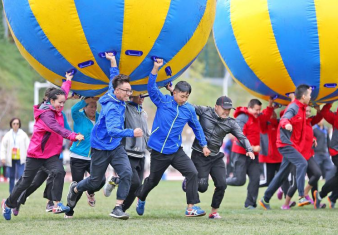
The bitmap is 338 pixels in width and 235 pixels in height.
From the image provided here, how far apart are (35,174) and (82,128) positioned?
1.02 metres

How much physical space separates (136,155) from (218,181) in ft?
3.75

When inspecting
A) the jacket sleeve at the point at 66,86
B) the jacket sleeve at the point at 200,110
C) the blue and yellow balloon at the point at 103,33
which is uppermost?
the blue and yellow balloon at the point at 103,33

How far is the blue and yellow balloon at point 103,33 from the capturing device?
7.10m

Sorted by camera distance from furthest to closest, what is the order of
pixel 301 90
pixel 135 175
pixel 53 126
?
pixel 301 90
pixel 135 175
pixel 53 126

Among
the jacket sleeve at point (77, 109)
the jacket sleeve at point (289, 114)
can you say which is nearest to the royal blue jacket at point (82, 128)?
the jacket sleeve at point (77, 109)

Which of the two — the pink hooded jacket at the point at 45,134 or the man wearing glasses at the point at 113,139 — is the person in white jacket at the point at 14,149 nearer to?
the pink hooded jacket at the point at 45,134

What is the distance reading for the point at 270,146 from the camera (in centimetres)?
1120

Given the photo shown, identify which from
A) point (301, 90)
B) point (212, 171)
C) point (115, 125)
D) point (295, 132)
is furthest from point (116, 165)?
point (295, 132)

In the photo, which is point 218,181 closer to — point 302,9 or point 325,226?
point 325,226

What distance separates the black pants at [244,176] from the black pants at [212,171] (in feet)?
7.27

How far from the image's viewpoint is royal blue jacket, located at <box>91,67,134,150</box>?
745 cm

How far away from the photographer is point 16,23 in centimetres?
759

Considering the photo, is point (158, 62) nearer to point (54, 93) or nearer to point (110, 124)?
point (110, 124)

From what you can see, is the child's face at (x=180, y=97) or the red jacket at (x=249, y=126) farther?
the red jacket at (x=249, y=126)
